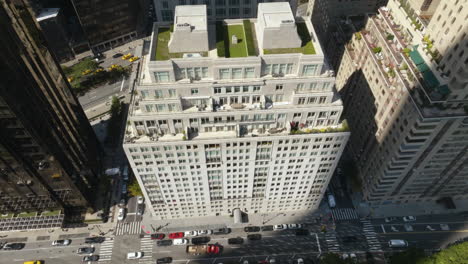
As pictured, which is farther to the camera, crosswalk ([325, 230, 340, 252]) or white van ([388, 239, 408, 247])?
crosswalk ([325, 230, 340, 252])

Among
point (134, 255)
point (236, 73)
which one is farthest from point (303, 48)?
point (134, 255)

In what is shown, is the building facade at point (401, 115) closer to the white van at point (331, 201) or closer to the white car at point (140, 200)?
the white van at point (331, 201)

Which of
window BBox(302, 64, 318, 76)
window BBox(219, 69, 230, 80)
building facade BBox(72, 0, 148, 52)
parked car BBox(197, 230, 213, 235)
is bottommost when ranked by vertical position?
parked car BBox(197, 230, 213, 235)

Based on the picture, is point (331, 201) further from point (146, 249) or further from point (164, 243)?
A: point (146, 249)

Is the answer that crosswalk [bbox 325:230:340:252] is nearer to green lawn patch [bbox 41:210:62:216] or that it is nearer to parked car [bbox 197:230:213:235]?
parked car [bbox 197:230:213:235]

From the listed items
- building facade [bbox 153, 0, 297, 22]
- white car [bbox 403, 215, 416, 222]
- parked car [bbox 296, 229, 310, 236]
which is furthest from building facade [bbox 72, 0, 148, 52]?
white car [bbox 403, 215, 416, 222]

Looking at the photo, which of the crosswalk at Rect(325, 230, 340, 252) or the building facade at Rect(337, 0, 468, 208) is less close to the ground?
the building facade at Rect(337, 0, 468, 208)

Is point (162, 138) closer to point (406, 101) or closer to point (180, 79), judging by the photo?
point (180, 79)
